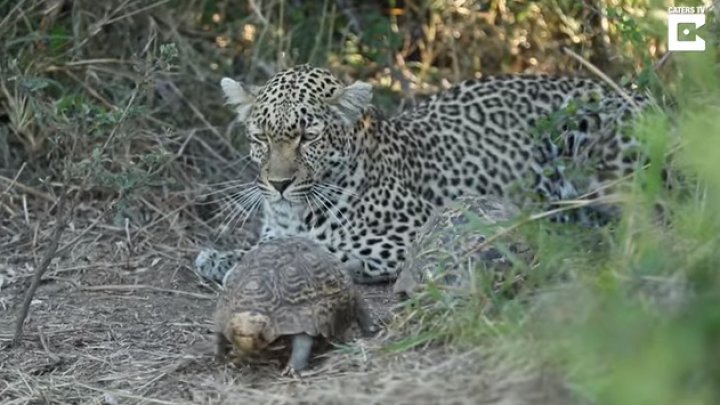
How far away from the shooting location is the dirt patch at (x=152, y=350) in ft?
21.1

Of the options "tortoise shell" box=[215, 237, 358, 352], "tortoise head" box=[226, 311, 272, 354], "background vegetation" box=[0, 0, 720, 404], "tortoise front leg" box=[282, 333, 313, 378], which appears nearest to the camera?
"background vegetation" box=[0, 0, 720, 404]

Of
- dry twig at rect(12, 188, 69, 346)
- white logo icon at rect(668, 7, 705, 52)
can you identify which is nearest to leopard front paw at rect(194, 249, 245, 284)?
dry twig at rect(12, 188, 69, 346)

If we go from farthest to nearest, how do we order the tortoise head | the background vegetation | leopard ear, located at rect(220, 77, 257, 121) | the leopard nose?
1. leopard ear, located at rect(220, 77, 257, 121)
2. the leopard nose
3. the tortoise head
4. the background vegetation

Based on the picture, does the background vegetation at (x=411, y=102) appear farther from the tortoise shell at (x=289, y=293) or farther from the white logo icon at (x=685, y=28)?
the tortoise shell at (x=289, y=293)

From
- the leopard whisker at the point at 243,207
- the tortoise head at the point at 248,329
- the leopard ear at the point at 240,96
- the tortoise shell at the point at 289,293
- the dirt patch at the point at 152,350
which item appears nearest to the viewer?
the dirt patch at the point at 152,350

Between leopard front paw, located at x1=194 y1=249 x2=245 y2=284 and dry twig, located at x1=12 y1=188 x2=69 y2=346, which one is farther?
leopard front paw, located at x1=194 y1=249 x2=245 y2=284

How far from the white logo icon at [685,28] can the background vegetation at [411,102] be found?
0.34 ft

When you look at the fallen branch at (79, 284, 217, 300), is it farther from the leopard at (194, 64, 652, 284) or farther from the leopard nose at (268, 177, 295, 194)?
the leopard nose at (268, 177, 295, 194)

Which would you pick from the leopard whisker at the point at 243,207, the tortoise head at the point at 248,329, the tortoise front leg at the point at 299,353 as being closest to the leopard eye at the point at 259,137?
the leopard whisker at the point at 243,207

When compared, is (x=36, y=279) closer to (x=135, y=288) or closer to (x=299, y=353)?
(x=135, y=288)

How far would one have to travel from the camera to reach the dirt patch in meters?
6.45

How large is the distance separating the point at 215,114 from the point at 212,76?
1.10 ft

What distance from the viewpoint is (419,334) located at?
722cm

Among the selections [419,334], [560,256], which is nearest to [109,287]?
[419,334]
